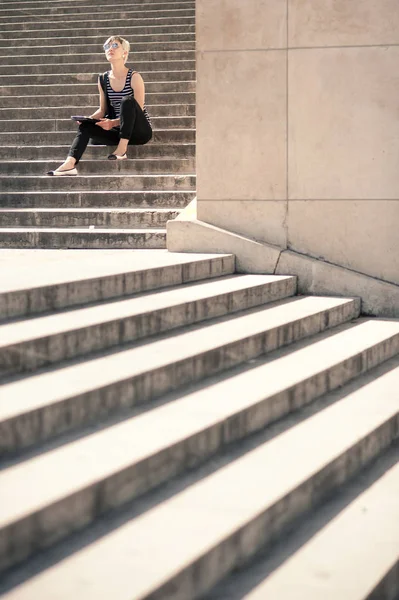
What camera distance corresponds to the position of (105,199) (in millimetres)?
8602

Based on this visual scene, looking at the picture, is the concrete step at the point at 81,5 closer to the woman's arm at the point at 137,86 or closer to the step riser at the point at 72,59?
the step riser at the point at 72,59

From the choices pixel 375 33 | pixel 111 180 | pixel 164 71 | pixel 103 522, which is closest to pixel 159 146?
pixel 111 180

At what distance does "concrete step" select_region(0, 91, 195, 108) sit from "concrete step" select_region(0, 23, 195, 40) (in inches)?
84.2

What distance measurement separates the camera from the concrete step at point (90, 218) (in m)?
8.12

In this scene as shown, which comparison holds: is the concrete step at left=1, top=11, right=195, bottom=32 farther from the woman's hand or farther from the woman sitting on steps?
the woman's hand

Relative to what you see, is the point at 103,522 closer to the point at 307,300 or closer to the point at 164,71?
the point at 307,300

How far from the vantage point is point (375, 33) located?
6.95 meters

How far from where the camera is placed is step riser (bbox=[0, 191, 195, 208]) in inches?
334

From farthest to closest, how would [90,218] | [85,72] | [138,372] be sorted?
[85,72]
[90,218]
[138,372]

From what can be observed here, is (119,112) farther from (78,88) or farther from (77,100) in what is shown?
(78,88)

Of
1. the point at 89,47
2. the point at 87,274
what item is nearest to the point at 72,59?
the point at 89,47

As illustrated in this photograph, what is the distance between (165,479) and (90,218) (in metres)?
4.81

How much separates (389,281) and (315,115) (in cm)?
138

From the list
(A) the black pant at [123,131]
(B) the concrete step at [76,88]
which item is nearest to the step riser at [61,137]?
(A) the black pant at [123,131]
